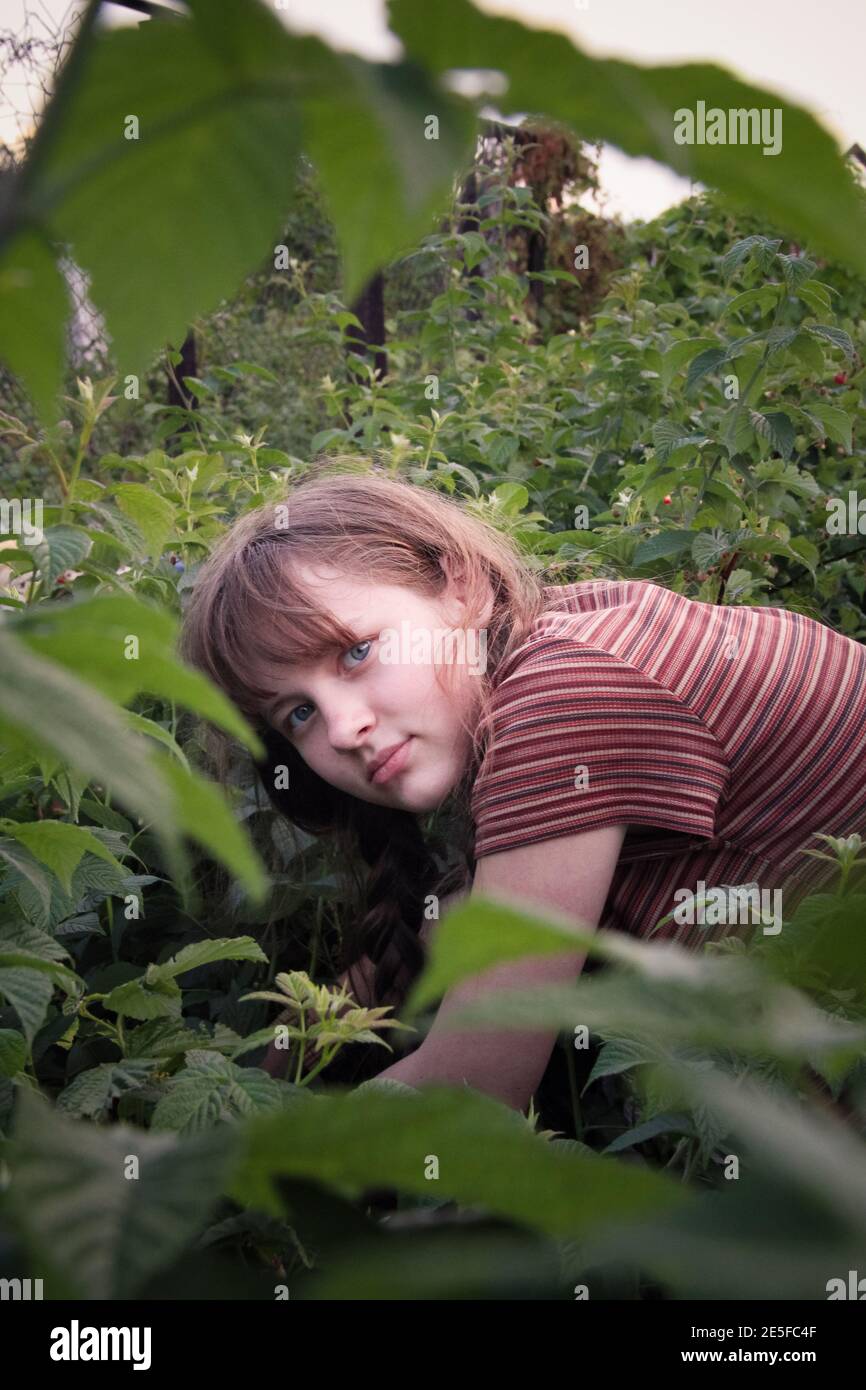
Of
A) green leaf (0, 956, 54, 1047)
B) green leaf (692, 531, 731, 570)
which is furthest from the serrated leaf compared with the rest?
green leaf (692, 531, 731, 570)

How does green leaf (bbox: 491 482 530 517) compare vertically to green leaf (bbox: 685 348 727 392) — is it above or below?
below

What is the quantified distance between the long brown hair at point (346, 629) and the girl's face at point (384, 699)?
0.09ft

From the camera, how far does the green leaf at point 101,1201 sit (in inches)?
9.0

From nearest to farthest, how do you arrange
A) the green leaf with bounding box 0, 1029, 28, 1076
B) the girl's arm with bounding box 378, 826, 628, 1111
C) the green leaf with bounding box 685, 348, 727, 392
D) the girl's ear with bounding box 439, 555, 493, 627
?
1. the green leaf with bounding box 0, 1029, 28, 1076
2. the girl's arm with bounding box 378, 826, 628, 1111
3. the girl's ear with bounding box 439, 555, 493, 627
4. the green leaf with bounding box 685, 348, 727, 392

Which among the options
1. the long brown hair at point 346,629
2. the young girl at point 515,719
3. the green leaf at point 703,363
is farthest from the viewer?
the green leaf at point 703,363

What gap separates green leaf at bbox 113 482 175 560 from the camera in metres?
1.39

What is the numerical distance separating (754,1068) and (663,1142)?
34cm

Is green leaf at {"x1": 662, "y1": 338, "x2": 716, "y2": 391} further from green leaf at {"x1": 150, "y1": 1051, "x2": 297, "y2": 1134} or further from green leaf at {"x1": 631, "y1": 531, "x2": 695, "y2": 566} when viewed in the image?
green leaf at {"x1": 150, "y1": 1051, "x2": 297, "y2": 1134}

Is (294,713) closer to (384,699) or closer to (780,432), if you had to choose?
(384,699)

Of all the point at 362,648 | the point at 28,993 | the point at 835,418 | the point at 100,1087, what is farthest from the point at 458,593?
the point at 28,993

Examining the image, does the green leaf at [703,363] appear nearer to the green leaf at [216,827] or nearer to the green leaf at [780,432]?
the green leaf at [780,432]

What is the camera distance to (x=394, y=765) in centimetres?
164

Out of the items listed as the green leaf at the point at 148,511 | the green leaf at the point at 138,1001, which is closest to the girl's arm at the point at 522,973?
the green leaf at the point at 138,1001
